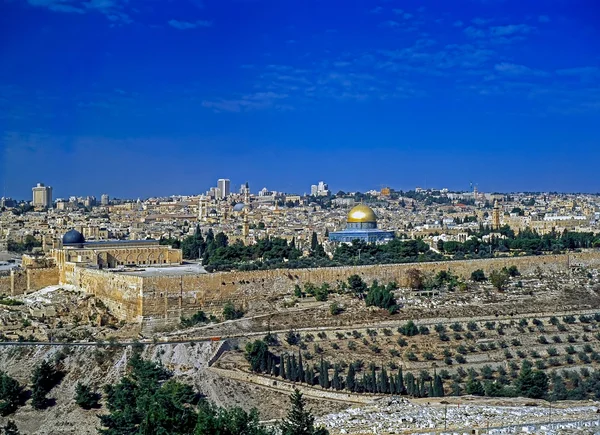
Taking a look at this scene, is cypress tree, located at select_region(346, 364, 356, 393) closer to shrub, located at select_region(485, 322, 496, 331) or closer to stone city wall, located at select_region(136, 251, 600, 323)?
shrub, located at select_region(485, 322, 496, 331)

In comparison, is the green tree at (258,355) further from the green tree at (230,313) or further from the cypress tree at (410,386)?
the green tree at (230,313)

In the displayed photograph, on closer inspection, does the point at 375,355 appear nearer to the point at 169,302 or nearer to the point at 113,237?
the point at 169,302

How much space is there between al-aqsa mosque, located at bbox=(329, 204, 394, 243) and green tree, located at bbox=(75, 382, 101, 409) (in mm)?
25828

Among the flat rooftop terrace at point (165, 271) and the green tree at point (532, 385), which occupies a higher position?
the flat rooftop terrace at point (165, 271)

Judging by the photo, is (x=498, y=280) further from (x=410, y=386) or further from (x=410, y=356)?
(x=410, y=386)

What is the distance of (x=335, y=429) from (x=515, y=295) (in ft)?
58.1

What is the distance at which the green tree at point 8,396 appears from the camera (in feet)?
77.1

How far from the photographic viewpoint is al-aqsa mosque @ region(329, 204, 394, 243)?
1943 inches

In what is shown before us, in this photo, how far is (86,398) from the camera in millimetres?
23641

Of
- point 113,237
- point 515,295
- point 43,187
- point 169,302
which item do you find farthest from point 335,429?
point 43,187

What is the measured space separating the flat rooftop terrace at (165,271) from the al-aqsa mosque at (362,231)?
490 inches

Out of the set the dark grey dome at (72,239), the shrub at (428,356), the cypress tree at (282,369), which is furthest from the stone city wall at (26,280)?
the shrub at (428,356)

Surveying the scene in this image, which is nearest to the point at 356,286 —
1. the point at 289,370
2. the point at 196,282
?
the point at 196,282

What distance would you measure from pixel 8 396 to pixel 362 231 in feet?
94.8
